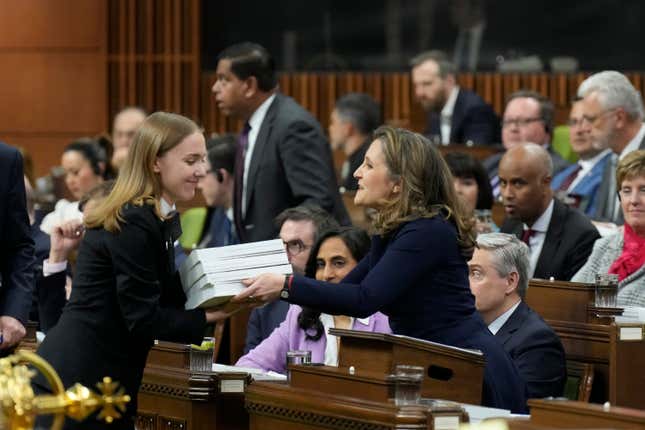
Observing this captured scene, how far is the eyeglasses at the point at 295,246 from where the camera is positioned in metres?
5.58

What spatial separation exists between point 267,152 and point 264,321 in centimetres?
112

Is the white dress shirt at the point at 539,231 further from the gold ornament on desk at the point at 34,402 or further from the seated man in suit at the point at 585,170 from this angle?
the gold ornament on desk at the point at 34,402

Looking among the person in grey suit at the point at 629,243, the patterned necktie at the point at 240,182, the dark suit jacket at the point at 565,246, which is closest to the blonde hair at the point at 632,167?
the person in grey suit at the point at 629,243

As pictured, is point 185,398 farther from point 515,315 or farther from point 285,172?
point 285,172

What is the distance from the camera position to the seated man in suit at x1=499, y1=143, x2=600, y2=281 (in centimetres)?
583

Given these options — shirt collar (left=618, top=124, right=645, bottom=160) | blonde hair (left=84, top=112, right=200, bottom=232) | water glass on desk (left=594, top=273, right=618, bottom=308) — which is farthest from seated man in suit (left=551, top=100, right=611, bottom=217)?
blonde hair (left=84, top=112, right=200, bottom=232)

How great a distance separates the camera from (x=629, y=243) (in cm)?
536

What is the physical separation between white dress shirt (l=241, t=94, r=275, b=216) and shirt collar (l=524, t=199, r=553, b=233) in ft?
4.16

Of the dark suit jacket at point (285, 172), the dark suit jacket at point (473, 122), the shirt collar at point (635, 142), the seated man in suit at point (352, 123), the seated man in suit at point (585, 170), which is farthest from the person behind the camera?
the dark suit jacket at point (473, 122)

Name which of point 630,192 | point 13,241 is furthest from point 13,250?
point 630,192

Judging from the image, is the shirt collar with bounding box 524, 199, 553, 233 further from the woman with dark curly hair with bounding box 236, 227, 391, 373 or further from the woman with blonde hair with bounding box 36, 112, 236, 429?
the woman with blonde hair with bounding box 36, 112, 236, 429

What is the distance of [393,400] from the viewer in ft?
10.9

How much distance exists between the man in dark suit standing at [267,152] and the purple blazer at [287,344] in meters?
1.24

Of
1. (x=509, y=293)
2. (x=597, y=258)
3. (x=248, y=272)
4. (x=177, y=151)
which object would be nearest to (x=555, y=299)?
(x=509, y=293)
